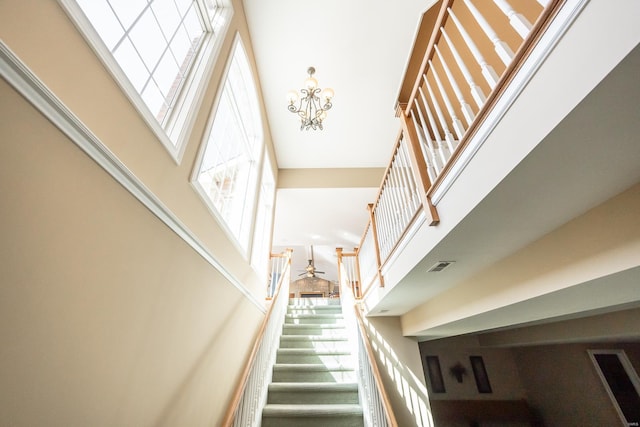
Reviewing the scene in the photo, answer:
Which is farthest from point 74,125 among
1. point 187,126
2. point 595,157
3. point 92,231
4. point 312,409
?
point 312,409

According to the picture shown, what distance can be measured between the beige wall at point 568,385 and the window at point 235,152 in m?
6.64

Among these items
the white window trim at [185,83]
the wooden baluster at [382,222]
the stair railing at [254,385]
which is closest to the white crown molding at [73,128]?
the white window trim at [185,83]

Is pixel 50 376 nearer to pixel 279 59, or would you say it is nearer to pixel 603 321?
pixel 279 59

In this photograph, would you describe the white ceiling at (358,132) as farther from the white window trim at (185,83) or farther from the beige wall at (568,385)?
the beige wall at (568,385)

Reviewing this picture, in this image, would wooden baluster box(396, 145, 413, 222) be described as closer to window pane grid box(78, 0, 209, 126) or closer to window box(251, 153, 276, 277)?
window pane grid box(78, 0, 209, 126)

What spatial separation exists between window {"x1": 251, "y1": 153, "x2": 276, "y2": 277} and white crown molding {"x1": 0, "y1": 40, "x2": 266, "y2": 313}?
7.07 feet

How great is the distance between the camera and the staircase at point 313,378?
2473 millimetres

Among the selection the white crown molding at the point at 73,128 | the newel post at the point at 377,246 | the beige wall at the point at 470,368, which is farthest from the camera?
the beige wall at the point at 470,368

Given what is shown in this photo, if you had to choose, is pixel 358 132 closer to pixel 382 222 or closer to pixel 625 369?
pixel 382 222

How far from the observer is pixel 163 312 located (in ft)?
4.14

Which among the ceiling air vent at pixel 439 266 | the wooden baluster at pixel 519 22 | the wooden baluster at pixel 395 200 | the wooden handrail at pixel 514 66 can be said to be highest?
the wooden baluster at pixel 395 200

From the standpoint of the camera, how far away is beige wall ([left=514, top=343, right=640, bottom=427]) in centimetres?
429

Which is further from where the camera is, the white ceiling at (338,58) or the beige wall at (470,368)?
the beige wall at (470,368)

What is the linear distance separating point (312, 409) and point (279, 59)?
4.29 m
